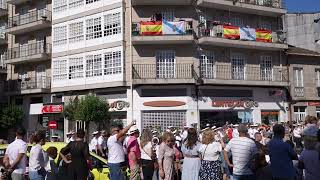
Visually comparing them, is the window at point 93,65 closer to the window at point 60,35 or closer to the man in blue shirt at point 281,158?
the window at point 60,35

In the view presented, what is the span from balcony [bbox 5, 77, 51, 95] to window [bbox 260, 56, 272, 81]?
16355 millimetres

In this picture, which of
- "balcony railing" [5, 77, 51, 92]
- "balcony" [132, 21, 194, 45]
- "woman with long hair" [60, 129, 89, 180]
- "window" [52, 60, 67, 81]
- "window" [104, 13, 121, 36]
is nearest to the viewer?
"woman with long hair" [60, 129, 89, 180]

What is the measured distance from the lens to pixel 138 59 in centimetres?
3222

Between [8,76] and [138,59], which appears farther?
[8,76]

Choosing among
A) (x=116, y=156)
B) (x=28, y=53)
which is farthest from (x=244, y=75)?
(x=116, y=156)

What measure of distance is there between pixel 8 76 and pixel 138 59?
1506cm

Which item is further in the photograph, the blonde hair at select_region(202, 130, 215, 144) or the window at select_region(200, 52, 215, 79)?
the window at select_region(200, 52, 215, 79)

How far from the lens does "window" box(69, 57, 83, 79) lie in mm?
34438

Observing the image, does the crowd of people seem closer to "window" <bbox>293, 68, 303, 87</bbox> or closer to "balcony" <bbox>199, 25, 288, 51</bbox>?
"balcony" <bbox>199, 25, 288, 51</bbox>

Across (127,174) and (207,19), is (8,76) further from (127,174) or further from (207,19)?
(127,174)

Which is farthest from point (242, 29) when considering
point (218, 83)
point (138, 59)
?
point (138, 59)

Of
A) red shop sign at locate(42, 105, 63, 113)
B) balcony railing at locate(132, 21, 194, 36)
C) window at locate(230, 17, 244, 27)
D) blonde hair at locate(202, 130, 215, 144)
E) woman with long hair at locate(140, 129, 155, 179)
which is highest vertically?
window at locate(230, 17, 244, 27)

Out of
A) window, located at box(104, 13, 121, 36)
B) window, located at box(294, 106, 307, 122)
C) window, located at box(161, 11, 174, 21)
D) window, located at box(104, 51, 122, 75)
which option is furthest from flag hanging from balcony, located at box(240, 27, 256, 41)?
window, located at box(104, 51, 122, 75)

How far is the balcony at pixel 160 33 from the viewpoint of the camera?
31.6 metres
